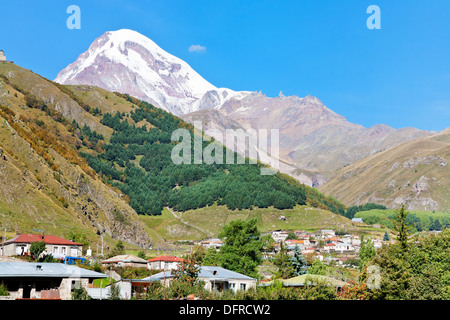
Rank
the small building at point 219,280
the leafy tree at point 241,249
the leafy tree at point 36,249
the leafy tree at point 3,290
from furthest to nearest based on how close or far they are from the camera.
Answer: the leafy tree at point 241,249 → the leafy tree at point 36,249 → the small building at point 219,280 → the leafy tree at point 3,290

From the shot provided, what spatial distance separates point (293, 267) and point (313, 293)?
38.6 meters

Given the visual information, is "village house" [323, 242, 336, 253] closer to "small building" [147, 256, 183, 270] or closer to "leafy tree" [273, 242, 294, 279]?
"leafy tree" [273, 242, 294, 279]

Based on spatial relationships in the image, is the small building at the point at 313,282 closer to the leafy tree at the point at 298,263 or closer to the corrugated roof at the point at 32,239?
the leafy tree at the point at 298,263

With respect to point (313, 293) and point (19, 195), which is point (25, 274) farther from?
point (19, 195)

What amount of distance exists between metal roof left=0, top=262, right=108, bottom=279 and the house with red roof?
3168 centimetres

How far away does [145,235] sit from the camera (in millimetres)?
164500

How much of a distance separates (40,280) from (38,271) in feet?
2.54

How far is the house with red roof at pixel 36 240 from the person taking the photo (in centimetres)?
7500

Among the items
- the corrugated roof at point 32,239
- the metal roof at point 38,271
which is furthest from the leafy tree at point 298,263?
the metal roof at point 38,271

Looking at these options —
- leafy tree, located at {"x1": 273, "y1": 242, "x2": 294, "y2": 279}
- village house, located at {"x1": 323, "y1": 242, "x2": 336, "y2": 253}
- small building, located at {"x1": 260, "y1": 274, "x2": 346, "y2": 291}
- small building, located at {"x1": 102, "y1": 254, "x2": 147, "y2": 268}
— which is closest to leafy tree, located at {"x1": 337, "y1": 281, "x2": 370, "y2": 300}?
small building, located at {"x1": 260, "y1": 274, "x2": 346, "y2": 291}

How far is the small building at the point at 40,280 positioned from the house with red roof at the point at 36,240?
31.9 metres

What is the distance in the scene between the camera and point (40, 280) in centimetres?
4241

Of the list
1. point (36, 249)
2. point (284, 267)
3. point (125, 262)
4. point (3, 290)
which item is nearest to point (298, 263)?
point (284, 267)
